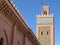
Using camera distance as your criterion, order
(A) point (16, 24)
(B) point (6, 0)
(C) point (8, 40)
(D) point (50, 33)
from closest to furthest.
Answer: (B) point (6, 0)
(C) point (8, 40)
(A) point (16, 24)
(D) point (50, 33)

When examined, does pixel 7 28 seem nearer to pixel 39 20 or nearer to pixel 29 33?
pixel 29 33

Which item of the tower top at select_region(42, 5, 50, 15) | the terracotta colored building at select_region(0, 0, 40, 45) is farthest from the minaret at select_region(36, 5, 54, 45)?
the terracotta colored building at select_region(0, 0, 40, 45)

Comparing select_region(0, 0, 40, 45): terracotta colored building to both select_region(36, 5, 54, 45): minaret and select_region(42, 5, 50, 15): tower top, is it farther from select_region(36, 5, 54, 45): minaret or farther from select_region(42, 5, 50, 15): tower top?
select_region(42, 5, 50, 15): tower top

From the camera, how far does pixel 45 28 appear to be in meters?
34.9

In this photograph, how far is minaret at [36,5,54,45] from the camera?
3434cm

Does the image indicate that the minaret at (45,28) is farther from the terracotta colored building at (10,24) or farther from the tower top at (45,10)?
the terracotta colored building at (10,24)

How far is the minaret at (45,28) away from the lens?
113 ft

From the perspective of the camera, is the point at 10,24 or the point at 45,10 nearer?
the point at 10,24

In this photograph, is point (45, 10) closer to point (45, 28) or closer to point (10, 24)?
point (45, 28)

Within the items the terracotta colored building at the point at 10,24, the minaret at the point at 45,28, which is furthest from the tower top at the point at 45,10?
the terracotta colored building at the point at 10,24

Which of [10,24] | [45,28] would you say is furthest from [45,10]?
[10,24]

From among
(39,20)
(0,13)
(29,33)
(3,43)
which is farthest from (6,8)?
(39,20)

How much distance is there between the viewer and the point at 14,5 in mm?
11742

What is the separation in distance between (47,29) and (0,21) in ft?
80.8
